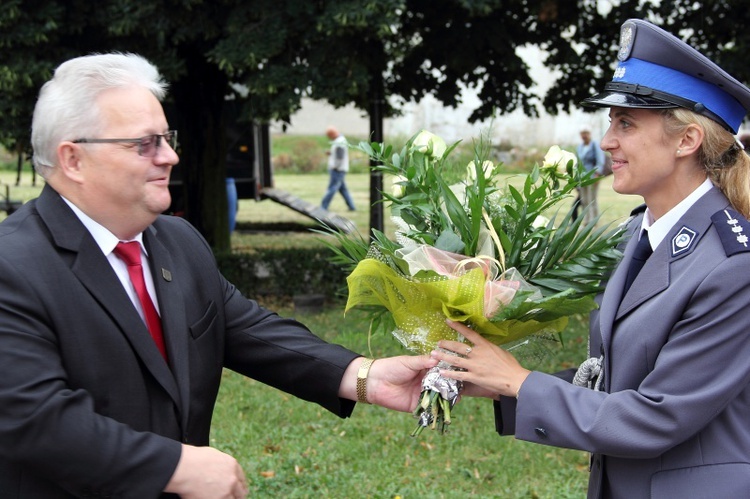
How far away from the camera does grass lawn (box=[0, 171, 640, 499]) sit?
5.14 m

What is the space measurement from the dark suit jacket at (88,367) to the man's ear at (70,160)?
3.1 inches

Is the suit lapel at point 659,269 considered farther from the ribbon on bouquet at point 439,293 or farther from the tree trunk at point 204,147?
the tree trunk at point 204,147

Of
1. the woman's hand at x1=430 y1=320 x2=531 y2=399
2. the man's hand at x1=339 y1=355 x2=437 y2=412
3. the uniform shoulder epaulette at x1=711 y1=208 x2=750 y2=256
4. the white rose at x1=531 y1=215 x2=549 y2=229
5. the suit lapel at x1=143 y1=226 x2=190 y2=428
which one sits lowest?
the man's hand at x1=339 y1=355 x2=437 y2=412

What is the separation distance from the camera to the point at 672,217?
2.48 m

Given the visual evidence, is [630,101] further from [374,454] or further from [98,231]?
[374,454]

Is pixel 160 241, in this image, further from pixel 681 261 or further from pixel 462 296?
pixel 681 261

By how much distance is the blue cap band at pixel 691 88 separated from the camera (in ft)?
7.95

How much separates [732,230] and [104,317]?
1.69 meters

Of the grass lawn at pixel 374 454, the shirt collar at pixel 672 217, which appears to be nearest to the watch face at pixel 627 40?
the shirt collar at pixel 672 217

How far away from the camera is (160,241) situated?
267 cm

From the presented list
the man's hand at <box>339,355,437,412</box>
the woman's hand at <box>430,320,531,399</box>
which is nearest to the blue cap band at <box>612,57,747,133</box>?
the woman's hand at <box>430,320,531,399</box>

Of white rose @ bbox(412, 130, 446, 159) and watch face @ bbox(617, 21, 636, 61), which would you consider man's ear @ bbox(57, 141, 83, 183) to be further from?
watch face @ bbox(617, 21, 636, 61)

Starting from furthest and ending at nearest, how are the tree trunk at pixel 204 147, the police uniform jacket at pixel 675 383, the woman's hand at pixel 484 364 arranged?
the tree trunk at pixel 204 147
the woman's hand at pixel 484 364
the police uniform jacket at pixel 675 383

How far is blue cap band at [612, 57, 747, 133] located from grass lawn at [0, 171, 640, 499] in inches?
81.0
